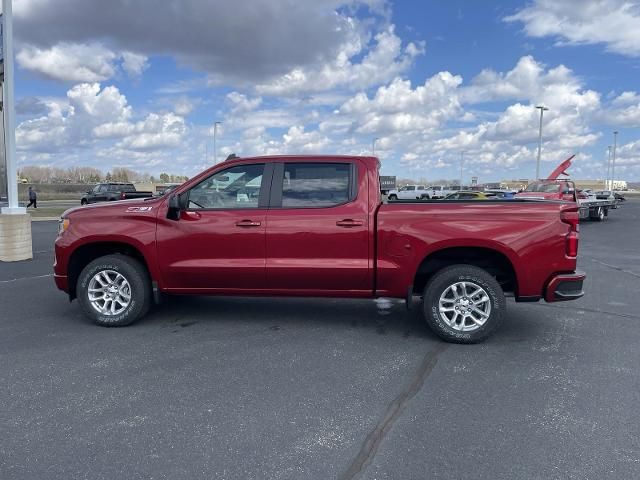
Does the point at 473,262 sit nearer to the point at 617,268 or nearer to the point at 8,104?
the point at 617,268

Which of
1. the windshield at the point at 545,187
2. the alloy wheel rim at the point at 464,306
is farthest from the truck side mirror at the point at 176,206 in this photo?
the windshield at the point at 545,187

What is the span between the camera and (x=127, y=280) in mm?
5672

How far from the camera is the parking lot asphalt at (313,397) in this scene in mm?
2988

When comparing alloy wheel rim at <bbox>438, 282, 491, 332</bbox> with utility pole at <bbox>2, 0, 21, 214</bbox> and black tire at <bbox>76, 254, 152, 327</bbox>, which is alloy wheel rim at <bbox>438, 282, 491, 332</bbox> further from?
utility pole at <bbox>2, 0, 21, 214</bbox>

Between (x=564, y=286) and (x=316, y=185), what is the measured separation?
2725mm

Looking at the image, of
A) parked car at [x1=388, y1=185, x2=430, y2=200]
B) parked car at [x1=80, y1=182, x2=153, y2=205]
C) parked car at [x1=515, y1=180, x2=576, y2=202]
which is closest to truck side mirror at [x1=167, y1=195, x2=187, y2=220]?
parked car at [x1=515, y1=180, x2=576, y2=202]

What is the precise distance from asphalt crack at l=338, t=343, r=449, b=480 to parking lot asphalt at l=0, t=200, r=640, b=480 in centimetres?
2

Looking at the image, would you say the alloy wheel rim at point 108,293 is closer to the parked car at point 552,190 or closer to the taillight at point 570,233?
the taillight at point 570,233

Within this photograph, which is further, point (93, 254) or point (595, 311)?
point (595, 311)

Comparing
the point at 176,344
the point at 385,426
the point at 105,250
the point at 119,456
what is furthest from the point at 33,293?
the point at 385,426

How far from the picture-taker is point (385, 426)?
135 inches

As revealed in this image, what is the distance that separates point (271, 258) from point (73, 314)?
283 centimetres

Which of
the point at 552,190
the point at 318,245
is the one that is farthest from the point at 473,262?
the point at 552,190

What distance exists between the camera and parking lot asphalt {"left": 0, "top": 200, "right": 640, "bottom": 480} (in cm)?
299
